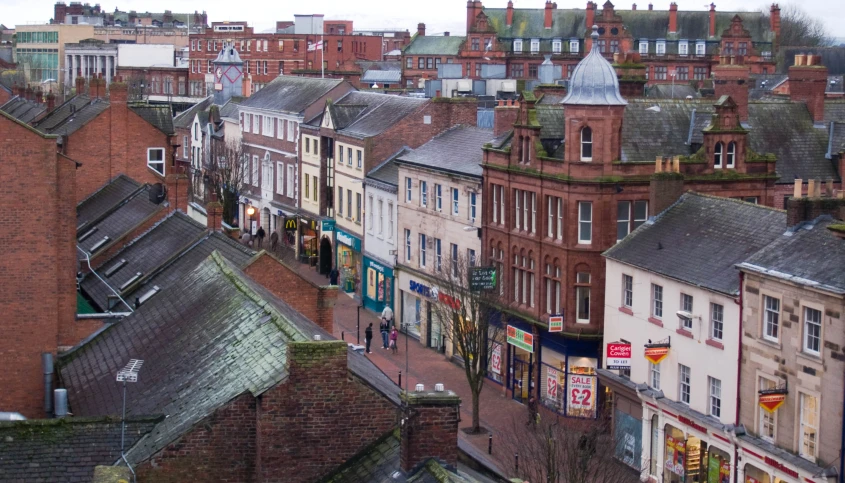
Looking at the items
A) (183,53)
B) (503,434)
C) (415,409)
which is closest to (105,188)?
(503,434)

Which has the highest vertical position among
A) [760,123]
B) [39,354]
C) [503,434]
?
[760,123]

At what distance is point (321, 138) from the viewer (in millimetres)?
77062

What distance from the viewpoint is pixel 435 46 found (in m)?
154

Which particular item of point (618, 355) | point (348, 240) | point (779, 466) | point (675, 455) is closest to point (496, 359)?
point (618, 355)

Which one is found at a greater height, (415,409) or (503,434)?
(415,409)

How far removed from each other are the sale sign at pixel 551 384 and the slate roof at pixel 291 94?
1465 inches

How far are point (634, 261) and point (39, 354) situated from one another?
19864mm

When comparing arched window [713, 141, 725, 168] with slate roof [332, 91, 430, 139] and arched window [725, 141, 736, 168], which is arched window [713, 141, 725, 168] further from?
slate roof [332, 91, 430, 139]

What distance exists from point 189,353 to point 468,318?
88.8ft

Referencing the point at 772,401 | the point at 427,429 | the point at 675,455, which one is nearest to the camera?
the point at 427,429

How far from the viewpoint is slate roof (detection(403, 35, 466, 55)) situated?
499ft

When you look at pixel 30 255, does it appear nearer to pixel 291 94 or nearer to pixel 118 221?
pixel 118 221

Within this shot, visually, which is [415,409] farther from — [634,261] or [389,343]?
[389,343]

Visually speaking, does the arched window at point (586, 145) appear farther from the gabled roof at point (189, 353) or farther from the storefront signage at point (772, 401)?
the gabled roof at point (189, 353)
